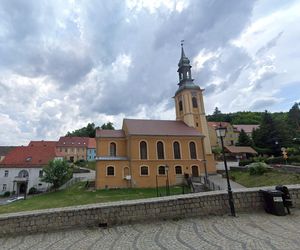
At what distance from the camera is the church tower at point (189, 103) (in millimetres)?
38469

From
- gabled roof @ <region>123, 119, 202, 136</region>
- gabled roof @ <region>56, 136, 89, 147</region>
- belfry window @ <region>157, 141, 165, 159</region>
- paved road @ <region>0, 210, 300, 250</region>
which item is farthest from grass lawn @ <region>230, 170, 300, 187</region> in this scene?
gabled roof @ <region>56, 136, 89, 147</region>

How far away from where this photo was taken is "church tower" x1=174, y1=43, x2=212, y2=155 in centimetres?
3847

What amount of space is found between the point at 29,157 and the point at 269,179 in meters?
40.8

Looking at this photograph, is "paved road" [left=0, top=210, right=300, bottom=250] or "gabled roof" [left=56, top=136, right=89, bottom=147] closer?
"paved road" [left=0, top=210, right=300, bottom=250]

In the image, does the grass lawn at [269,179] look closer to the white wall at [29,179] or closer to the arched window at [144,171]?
the arched window at [144,171]

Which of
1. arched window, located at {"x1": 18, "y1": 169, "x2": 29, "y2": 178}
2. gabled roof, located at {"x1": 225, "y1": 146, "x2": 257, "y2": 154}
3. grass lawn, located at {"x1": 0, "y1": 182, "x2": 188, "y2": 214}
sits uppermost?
gabled roof, located at {"x1": 225, "y1": 146, "x2": 257, "y2": 154}

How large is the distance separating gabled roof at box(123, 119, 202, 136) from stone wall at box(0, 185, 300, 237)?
79.6ft

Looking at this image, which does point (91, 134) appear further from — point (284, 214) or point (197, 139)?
point (284, 214)

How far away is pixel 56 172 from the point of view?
31484 mm

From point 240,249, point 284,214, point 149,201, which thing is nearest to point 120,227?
point 149,201

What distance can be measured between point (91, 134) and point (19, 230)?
3247 inches

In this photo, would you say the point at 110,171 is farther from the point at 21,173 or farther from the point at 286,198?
the point at 286,198

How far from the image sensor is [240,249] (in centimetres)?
478

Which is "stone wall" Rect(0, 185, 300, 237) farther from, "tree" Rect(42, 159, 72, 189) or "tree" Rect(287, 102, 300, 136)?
"tree" Rect(287, 102, 300, 136)
